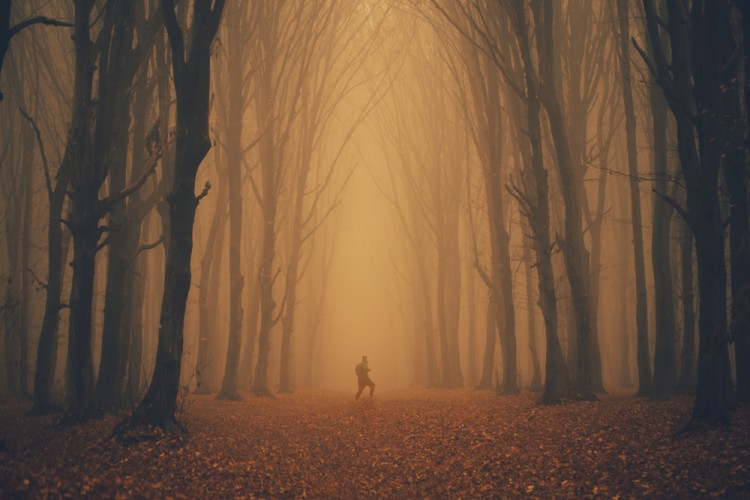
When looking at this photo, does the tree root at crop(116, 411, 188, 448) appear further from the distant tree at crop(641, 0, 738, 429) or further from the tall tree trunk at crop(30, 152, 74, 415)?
the distant tree at crop(641, 0, 738, 429)

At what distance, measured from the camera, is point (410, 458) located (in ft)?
23.1

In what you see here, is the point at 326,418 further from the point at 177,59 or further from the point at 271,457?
the point at 177,59

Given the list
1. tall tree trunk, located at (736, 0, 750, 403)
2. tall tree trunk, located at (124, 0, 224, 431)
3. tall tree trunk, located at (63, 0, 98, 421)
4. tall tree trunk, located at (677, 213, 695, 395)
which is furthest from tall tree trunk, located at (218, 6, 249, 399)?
tall tree trunk, located at (736, 0, 750, 403)

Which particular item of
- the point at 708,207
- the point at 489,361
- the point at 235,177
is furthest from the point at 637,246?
the point at 235,177

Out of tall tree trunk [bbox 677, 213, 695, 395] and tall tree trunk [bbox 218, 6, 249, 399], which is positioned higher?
tall tree trunk [bbox 218, 6, 249, 399]

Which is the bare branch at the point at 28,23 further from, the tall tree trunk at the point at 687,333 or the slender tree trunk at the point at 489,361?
the slender tree trunk at the point at 489,361

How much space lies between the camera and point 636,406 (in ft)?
27.0

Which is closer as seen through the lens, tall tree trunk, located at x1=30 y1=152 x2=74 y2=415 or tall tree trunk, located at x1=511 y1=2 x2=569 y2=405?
tall tree trunk, located at x1=30 y1=152 x2=74 y2=415

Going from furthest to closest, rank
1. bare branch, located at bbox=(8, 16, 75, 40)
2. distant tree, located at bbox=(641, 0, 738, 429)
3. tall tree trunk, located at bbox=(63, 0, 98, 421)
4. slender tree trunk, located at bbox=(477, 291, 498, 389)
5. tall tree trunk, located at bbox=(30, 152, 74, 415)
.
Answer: slender tree trunk, located at bbox=(477, 291, 498, 389), tall tree trunk, located at bbox=(30, 152, 74, 415), tall tree trunk, located at bbox=(63, 0, 98, 421), distant tree, located at bbox=(641, 0, 738, 429), bare branch, located at bbox=(8, 16, 75, 40)

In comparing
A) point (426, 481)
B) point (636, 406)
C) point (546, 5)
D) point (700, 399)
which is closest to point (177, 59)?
point (426, 481)

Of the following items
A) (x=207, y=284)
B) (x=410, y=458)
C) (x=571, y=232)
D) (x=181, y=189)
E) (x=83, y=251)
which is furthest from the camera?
(x=207, y=284)

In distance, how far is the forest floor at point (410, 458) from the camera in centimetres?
481

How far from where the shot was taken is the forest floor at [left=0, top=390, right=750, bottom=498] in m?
4.81

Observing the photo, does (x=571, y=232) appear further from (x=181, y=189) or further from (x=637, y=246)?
(x=181, y=189)
